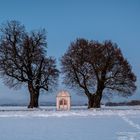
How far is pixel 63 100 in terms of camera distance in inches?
1893

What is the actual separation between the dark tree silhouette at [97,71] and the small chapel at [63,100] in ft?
17.8

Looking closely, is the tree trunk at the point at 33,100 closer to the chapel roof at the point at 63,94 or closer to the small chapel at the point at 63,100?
the small chapel at the point at 63,100

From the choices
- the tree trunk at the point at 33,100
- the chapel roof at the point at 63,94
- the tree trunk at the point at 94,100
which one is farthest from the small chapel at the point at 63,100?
the tree trunk at the point at 94,100

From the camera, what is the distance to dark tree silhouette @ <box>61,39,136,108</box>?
5312 centimetres

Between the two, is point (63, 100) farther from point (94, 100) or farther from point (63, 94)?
point (94, 100)

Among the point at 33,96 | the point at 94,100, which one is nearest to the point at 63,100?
the point at 33,96

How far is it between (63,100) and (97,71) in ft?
24.2

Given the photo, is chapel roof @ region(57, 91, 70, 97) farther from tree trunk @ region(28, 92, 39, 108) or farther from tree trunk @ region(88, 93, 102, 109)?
tree trunk @ region(88, 93, 102, 109)

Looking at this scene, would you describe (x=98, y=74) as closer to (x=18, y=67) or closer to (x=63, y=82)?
(x=63, y=82)

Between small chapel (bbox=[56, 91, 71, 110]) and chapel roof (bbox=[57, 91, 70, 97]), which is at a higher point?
chapel roof (bbox=[57, 91, 70, 97])

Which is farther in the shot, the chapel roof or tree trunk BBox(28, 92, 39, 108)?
tree trunk BBox(28, 92, 39, 108)

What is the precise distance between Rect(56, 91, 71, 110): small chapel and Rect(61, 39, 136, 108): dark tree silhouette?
5.42 meters

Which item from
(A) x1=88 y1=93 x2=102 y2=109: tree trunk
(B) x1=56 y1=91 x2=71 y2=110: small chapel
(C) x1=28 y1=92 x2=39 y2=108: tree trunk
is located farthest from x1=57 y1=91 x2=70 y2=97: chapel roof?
(A) x1=88 y1=93 x2=102 y2=109: tree trunk

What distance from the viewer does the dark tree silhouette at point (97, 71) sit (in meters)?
53.1
